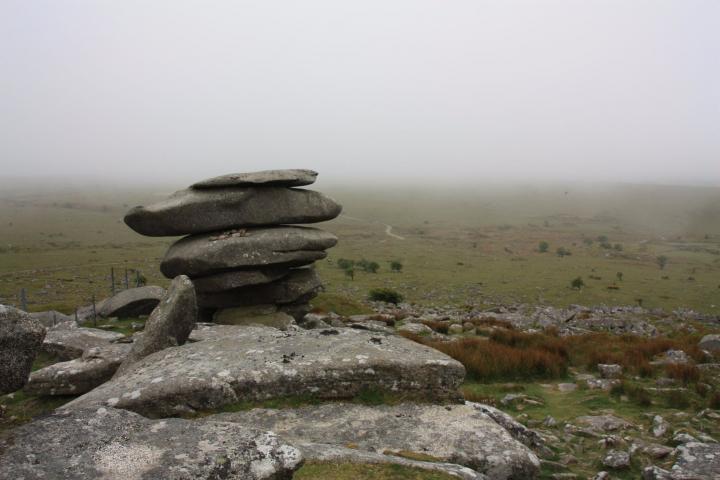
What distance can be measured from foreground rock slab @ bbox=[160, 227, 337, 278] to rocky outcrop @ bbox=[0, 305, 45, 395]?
12184 millimetres

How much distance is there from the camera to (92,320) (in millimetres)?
21641

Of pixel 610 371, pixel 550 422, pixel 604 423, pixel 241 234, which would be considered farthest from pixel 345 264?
pixel 604 423

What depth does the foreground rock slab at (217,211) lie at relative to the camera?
19672 millimetres

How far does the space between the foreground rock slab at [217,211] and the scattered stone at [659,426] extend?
1500 cm

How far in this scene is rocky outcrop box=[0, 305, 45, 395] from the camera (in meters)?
6.89

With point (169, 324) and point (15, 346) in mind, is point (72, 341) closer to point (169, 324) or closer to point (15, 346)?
point (169, 324)

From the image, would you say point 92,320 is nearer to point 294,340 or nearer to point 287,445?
point 294,340

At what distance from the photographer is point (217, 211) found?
2017 cm

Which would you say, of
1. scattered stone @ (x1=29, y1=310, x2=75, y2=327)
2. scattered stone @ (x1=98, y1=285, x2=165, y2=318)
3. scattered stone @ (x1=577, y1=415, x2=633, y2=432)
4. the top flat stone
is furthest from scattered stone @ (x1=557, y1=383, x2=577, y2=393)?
scattered stone @ (x1=29, y1=310, x2=75, y2=327)

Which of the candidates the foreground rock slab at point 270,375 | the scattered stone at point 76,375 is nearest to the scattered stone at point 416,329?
the foreground rock slab at point 270,375

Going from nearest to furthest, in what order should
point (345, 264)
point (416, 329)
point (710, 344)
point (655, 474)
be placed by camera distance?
point (655, 474) < point (710, 344) < point (416, 329) < point (345, 264)

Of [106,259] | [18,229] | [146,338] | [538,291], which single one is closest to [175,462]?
[146,338]

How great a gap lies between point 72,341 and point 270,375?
333 inches

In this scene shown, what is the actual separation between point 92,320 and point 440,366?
17540mm
